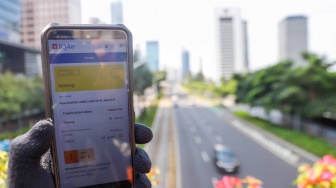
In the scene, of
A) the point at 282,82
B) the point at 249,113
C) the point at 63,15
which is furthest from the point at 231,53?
the point at 63,15

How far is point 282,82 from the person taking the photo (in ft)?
30.5

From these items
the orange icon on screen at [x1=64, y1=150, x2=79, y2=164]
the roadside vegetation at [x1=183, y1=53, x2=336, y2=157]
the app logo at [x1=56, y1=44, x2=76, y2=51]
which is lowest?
the roadside vegetation at [x1=183, y1=53, x2=336, y2=157]

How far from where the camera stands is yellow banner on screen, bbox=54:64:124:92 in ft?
2.39

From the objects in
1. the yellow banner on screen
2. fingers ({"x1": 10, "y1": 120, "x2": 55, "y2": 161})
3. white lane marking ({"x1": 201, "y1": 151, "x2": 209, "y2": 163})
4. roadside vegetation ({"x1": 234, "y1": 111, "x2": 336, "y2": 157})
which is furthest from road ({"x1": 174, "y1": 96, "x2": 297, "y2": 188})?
fingers ({"x1": 10, "y1": 120, "x2": 55, "y2": 161})

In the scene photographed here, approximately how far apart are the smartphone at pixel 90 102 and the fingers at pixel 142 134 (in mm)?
18

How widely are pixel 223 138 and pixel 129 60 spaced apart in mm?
9243

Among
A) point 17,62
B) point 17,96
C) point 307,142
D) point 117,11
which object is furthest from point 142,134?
point 17,62

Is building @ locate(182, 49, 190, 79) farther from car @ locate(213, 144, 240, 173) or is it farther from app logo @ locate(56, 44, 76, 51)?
app logo @ locate(56, 44, 76, 51)

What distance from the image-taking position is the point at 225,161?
6.30 metres

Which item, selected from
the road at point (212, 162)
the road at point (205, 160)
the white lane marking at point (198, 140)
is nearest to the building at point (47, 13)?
the road at point (205, 160)

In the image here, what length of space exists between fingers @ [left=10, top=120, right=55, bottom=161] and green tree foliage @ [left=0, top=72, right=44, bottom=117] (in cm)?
629

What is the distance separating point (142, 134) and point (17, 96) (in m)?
7.15

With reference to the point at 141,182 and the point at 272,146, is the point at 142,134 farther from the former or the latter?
the point at 272,146

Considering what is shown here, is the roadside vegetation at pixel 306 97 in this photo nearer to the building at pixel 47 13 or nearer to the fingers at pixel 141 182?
the building at pixel 47 13
